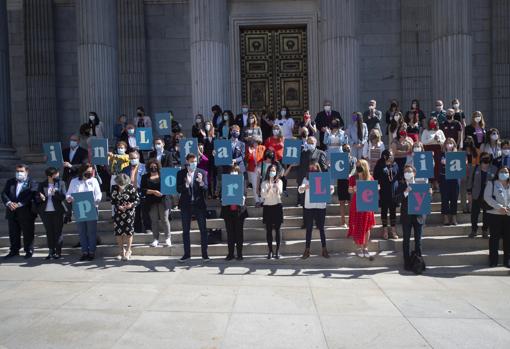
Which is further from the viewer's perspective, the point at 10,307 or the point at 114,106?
the point at 114,106

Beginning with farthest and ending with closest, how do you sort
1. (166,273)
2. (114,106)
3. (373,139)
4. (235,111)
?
(235,111), (114,106), (373,139), (166,273)

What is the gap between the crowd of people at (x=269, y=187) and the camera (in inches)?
401

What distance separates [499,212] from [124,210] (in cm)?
759

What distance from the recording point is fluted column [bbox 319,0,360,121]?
14.9 meters

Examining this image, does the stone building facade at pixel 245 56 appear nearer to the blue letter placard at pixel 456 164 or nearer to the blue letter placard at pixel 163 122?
the blue letter placard at pixel 163 122

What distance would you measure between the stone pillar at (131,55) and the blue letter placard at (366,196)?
1112 centimetres

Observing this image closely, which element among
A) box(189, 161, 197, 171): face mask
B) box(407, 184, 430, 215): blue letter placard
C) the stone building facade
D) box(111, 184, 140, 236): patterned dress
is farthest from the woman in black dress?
the stone building facade

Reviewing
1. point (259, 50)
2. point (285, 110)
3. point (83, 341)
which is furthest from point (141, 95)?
point (83, 341)

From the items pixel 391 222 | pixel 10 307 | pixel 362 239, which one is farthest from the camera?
pixel 391 222

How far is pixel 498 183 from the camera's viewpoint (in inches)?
384

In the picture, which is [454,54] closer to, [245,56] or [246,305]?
[245,56]

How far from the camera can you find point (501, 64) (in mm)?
18125

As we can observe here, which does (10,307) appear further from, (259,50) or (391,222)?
(259,50)

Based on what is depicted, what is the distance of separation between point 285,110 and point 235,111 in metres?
4.30
